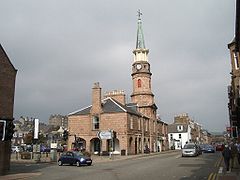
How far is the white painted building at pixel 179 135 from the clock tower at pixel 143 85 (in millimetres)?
35847

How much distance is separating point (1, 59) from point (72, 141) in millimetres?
32924

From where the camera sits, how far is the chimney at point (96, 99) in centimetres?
5132

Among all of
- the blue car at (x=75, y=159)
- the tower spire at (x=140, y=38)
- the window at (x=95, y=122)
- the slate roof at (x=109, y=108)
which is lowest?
the blue car at (x=75, y=159)

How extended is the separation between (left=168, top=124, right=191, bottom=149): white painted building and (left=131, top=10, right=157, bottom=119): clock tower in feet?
118

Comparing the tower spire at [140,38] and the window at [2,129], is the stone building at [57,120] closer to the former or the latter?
the tower spire at [140,38]

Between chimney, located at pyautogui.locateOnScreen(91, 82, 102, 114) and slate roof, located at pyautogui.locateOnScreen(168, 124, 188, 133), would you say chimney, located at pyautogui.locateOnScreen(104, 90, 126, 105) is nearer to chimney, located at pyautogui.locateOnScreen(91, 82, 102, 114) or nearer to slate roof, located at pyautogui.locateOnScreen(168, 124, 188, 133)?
chimney, located at pyautogui.locateOnScreen(91, 82, 102, 114)

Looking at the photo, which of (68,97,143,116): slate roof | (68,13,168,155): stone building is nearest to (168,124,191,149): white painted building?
(68,13,168,155): stone building

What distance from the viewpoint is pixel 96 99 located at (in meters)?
51.6

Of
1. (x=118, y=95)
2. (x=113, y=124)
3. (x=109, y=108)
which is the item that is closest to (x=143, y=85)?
(x=118, y=95)

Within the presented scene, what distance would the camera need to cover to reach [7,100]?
22094mm

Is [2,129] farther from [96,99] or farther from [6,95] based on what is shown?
[96,99]

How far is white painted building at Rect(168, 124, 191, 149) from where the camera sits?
99.4 m

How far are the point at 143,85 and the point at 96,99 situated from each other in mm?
16038

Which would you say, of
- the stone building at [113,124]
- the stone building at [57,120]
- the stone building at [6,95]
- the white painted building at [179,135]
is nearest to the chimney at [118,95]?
the stone building at [113,124]
